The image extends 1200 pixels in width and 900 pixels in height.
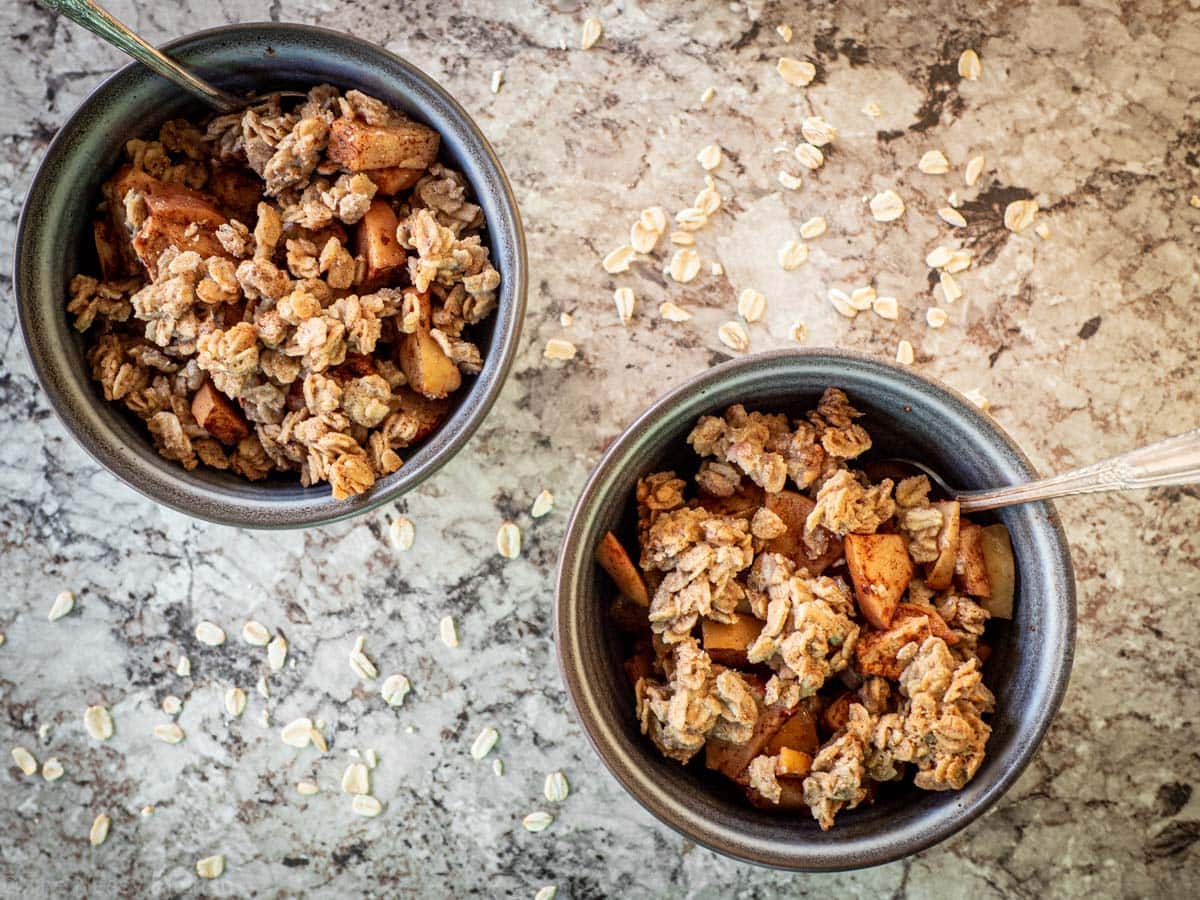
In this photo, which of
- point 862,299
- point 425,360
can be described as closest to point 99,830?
point 425,360

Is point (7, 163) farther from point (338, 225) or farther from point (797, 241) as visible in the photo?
point (797, 241)

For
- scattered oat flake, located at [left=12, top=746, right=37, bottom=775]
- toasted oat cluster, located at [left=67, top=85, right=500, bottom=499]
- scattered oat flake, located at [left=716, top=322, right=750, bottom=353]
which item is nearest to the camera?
toasted oat cluster, located at [left=67, top=85, right=500, bottom=499]

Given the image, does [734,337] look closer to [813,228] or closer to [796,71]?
[813,228]

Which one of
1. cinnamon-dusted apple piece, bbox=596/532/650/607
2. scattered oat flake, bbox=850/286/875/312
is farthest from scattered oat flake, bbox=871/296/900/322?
cinnamon-dusted apple piece, bbox=596/532/650/607

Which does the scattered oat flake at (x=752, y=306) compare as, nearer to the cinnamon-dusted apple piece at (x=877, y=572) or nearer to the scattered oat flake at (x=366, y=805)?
the cinnamon-dusted apple piece at (x=877, y=572)

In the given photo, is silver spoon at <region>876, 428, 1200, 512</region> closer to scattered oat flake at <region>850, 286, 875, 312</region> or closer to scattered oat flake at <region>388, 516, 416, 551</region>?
scattered oat flake at <region>850, 286, 875, 312</region>

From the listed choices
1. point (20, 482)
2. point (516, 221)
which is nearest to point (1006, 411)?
point (516, 221)
